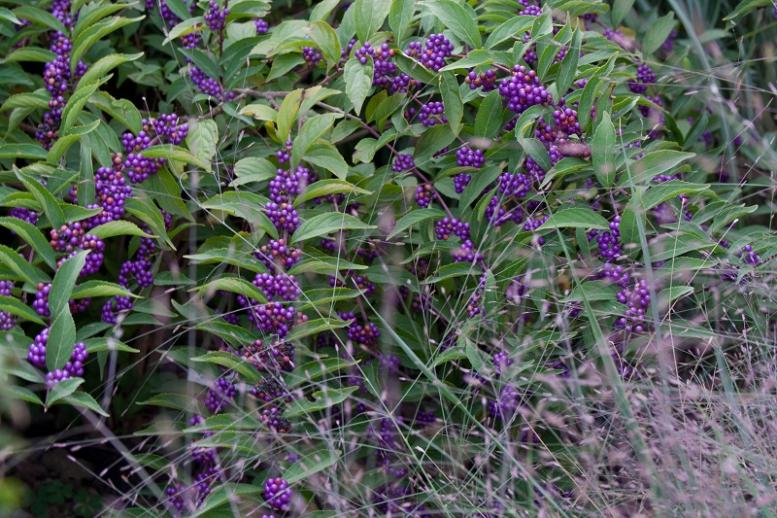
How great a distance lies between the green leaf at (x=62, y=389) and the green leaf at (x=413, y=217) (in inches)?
31.5

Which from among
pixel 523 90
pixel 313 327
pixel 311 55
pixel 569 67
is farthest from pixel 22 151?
pixel 569 67

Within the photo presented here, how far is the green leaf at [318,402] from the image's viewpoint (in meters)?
1.98

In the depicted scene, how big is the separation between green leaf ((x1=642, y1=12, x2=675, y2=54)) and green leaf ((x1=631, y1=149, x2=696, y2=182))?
0.80m

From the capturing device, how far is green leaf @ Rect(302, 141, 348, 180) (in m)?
2.25

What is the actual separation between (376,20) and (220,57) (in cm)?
46

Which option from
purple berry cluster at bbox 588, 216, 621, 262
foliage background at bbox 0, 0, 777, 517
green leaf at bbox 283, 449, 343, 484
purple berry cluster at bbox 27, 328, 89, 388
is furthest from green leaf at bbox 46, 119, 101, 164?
purple berry cluster at bbox 588, 216, 621, 262

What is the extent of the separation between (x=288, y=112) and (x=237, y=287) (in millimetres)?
461

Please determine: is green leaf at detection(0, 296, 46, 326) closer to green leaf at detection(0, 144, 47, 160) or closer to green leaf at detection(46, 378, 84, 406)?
green leaf at detection(46, 378, 84, 406)

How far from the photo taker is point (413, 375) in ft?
8.38

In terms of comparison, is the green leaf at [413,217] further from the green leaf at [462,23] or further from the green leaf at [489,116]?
the green leaf at [462,23]

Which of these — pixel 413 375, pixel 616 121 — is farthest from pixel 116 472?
pixel 616 121

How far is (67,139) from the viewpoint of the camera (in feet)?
7.20

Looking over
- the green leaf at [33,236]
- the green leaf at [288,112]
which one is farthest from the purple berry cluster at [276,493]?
the green leaf at [288,112]

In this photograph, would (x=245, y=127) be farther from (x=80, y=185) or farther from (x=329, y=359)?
(x=329, y=359)
